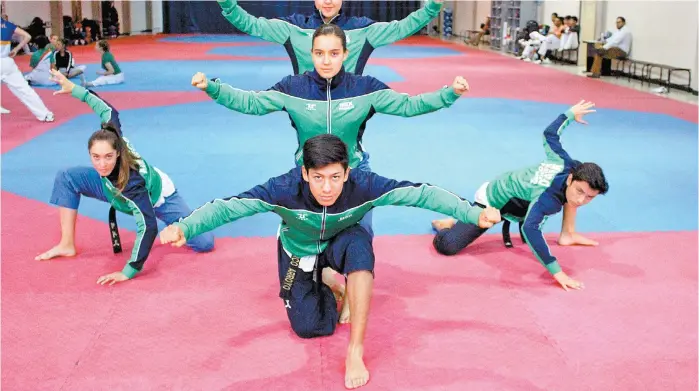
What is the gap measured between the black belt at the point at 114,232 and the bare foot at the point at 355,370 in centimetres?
225

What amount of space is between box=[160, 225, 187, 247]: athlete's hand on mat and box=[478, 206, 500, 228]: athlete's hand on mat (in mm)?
1331

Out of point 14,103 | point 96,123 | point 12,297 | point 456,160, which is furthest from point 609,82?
point 12,297

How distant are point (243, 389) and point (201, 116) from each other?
7782mm

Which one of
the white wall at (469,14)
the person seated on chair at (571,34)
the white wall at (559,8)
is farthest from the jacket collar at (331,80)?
the white wall at (469,14)

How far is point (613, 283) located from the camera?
4488mm

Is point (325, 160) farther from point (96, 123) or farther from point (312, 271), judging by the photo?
point (96, 123)

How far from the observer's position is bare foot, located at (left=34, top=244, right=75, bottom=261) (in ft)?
15.8

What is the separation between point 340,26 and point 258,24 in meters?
0.57

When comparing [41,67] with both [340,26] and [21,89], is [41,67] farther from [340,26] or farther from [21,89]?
[340,26]

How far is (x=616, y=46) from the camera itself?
15672 millimetres

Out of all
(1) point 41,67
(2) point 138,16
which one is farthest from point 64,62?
(2) point 138,16

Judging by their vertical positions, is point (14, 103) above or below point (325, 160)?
below

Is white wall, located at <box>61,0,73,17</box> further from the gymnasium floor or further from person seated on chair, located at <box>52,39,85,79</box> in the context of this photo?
the gymnasium floor

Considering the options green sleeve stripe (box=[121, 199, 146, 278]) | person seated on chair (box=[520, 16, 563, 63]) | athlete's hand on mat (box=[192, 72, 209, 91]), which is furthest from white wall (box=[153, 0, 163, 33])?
athlete's hand on mat (box=[192, 72, 209, 91])
